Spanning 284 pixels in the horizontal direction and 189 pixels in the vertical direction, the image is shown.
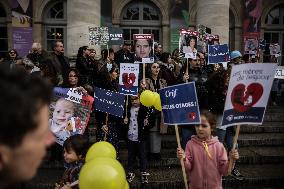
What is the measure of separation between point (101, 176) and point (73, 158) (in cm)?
80

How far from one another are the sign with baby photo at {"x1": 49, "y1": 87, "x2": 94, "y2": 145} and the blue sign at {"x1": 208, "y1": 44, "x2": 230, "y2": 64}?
11.8ft

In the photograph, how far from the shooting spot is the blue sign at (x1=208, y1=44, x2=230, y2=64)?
838 centimetres

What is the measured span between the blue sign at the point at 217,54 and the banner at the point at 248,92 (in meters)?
5.13

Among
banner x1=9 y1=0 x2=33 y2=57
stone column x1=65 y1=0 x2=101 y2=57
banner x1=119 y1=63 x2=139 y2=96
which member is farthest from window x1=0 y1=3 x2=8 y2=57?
banner x1=119 y1=63 x2=139 y2=96

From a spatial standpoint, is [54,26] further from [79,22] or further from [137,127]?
[137,127]

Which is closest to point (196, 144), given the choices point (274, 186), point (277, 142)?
point (274, 186)

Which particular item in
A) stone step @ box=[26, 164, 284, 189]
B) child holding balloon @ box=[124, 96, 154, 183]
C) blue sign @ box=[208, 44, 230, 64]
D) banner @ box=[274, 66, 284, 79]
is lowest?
stone step @ box=[26, 164, 284, 189]

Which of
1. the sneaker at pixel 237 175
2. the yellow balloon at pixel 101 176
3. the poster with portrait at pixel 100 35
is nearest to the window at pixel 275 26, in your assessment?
the poster with portrait at pixel 100 35

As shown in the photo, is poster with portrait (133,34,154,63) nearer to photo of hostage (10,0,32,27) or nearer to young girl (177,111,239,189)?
young girl (177,111,239,189)

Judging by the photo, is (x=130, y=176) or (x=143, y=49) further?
(x=143, y=49)

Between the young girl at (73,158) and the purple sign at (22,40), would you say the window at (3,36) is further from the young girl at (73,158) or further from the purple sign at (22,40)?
the young girl at (73,158)

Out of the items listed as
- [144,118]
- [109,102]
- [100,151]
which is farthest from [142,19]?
[100,151]

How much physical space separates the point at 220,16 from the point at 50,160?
8750mm

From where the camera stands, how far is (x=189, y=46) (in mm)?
7902
